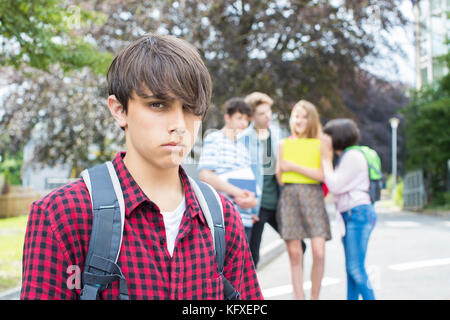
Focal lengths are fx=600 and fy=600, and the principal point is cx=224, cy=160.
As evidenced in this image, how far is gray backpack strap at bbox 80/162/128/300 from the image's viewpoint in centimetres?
129

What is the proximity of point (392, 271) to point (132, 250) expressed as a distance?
789cm

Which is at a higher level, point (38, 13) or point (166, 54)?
point (38, 13)

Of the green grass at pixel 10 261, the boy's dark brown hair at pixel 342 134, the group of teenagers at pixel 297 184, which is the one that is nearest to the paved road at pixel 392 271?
the group of teenagers at pixel 297 184

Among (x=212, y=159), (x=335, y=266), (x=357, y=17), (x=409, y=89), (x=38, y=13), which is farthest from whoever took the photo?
(x=409, y=89)

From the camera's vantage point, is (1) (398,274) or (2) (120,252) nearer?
(2) (120,252)

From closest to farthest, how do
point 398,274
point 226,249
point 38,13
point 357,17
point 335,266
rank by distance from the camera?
point 226,249 → point 38,13 → point 398,274 → point 335,266 → point 357,17

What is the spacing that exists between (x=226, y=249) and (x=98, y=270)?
37cm

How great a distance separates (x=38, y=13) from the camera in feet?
19.8

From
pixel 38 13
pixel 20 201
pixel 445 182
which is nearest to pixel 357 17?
pixel 38 13

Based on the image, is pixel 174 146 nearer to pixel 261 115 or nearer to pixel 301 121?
pixel 261 115

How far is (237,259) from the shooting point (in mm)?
1555

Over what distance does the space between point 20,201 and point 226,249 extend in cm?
2186
